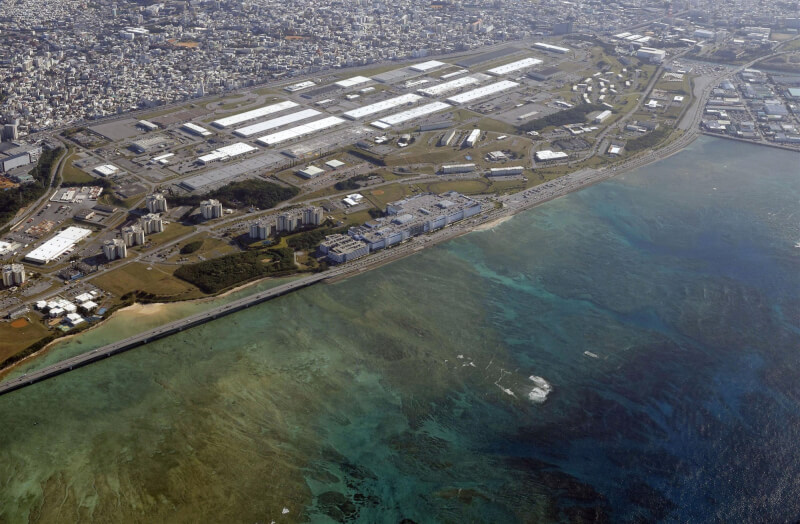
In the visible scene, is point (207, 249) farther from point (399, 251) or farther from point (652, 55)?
point (652, 55)

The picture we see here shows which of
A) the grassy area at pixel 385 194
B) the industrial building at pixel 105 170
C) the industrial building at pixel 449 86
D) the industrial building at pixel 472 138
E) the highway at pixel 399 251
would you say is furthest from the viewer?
the industrial building at pixel 449 86

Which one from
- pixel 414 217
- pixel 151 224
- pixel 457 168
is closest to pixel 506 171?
pixel 457 168

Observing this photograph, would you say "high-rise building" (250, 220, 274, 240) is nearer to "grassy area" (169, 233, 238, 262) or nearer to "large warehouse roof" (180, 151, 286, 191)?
"grassy area" (169, 233, 238, 262)

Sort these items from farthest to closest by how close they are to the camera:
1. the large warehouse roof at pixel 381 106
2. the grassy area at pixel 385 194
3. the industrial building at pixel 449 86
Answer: the industrial building at pixel 449 86 → the large warehouse roof at pixel 381 106 → the grassy area at pixel 385 194

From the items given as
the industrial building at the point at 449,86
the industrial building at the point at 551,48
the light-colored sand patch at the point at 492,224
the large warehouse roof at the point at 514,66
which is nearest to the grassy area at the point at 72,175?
the light-colored sand patch at the point at 492,224

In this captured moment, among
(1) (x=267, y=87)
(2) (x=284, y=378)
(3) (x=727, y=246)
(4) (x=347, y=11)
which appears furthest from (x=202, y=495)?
(4) (x=347, y=11)

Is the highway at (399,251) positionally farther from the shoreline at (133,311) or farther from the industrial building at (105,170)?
the industrial building at (105,170)
